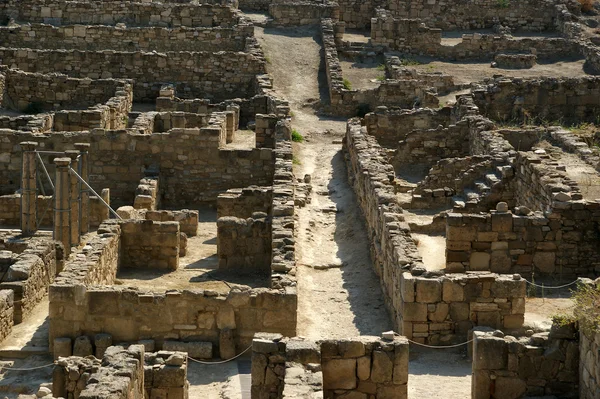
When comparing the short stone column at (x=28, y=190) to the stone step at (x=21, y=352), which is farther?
the short stone column at (x=28, y=190)

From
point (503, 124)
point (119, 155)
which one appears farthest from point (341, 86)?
point (119, 155)

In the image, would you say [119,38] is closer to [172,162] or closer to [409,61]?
[409,61]

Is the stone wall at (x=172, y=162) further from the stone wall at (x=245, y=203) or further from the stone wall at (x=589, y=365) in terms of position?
the stone wall at (x=589, y=365)

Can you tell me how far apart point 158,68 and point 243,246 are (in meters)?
18.1

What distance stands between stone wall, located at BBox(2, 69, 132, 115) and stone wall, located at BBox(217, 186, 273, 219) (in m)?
11.9

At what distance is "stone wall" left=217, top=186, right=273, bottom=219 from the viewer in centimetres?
3005

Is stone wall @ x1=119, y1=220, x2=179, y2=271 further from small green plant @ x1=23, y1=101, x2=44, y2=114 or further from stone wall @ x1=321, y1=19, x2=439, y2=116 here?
small green plant @ x1=23, y1=101, x2=44, y2=114

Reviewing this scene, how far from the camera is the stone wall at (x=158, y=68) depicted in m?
43.5

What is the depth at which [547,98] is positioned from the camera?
121 ft

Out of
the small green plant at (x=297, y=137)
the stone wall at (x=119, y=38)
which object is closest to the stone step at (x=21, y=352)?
the small green plant at (x=297, y=137)

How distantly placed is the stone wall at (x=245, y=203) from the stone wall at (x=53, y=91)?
11.9 m

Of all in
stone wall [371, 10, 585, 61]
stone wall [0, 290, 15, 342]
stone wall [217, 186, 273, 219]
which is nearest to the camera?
stone wall [0, 290, 15, 342]

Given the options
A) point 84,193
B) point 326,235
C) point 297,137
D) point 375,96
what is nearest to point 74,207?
point 84,193

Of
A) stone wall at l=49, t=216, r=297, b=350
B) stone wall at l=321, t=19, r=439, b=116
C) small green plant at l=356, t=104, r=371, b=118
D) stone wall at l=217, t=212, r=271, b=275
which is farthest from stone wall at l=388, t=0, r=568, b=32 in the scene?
stone wall at l=49, t=216, r=297, b=350
